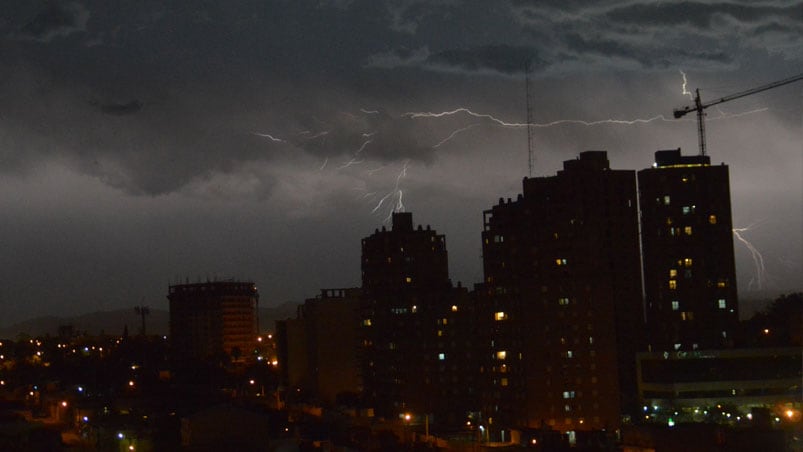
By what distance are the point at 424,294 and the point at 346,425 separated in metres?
9.51

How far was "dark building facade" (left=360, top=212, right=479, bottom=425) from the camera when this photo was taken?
43.0m

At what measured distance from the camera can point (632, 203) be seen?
44.5 meters

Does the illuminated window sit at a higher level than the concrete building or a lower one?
higher

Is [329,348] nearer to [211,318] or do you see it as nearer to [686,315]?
[686,315]

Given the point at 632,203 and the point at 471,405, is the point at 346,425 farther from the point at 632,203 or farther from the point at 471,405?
the point at 632,203

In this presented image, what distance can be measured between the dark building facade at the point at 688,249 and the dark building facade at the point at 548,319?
3.50 metres

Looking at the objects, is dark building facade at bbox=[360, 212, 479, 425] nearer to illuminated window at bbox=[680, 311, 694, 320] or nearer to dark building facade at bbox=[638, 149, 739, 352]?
dark building facade at bbox=[638, 149, 739, 352]

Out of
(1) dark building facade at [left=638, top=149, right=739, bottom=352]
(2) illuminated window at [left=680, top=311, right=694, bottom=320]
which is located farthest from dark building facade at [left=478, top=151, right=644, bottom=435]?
(2) illuminated window at [left=680, top=311, right=694, bottom=320]

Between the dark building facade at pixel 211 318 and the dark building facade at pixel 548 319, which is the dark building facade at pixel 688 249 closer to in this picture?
the dark building facade at pixel 548 319

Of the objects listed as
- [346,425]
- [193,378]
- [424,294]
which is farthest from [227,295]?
[346,425]

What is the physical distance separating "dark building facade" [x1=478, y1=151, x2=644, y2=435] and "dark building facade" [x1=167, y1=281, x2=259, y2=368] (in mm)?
69628

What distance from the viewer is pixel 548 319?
36250 millimetres

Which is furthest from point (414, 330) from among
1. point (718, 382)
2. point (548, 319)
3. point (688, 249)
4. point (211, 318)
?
point (211, 318)

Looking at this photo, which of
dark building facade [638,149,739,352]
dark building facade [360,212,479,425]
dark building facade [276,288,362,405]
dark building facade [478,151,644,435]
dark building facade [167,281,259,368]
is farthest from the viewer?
dark building facade [167,281,259,368]
